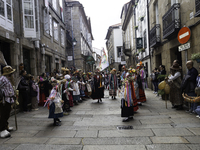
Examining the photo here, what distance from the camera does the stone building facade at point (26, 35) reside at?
8391 mm

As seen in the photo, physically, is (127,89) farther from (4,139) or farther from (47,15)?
(47,15)

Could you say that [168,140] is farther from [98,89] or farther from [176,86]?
[98,89]

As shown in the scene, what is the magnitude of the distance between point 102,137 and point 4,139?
2.35 meters

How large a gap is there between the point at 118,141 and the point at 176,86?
13.4 feet

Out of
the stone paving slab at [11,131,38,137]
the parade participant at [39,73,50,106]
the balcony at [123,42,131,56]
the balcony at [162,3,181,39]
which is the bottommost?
the stone paving slab at [11,131,38,137]

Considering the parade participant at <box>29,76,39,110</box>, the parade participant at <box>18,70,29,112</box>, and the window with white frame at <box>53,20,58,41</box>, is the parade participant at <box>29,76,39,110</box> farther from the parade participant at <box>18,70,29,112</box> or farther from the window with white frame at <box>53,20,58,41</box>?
the window with white frame at <box>53,20,58,41</box>

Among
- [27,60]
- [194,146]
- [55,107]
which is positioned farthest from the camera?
[27,60]

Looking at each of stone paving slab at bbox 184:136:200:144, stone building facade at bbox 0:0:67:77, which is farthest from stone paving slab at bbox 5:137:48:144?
stone building facade at bbox 0:0:67:77

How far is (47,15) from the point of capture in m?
13.3

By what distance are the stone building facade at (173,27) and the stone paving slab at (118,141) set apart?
4.37 meters

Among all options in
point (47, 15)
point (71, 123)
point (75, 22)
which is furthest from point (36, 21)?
point (75, 22)

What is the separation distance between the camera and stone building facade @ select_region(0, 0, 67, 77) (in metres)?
8.39

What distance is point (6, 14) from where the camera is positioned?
817 centimetres

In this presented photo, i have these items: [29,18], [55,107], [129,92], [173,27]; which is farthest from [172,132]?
[29,18]
